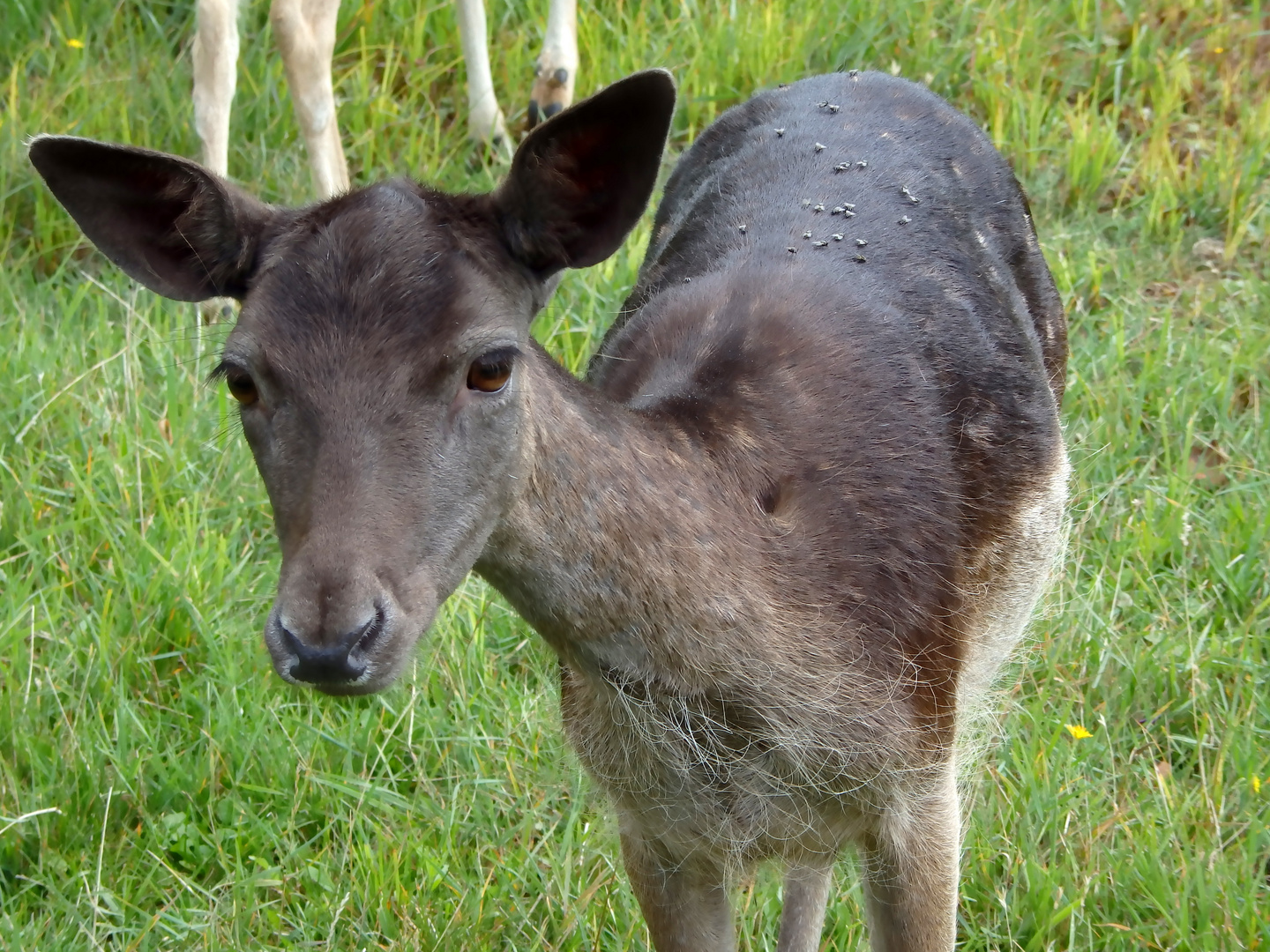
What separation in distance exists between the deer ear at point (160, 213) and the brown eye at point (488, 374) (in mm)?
465

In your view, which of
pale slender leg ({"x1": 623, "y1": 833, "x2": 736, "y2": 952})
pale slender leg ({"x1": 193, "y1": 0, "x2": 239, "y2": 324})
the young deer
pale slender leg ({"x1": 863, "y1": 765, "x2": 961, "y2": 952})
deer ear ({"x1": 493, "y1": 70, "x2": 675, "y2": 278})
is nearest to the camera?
the young deer

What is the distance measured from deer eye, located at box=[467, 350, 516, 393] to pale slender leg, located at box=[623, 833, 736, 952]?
113 cm

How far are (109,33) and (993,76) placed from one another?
3.70 metres

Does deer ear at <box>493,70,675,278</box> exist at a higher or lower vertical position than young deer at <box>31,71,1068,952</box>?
higher

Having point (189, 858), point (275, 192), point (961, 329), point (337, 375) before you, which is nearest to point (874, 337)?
point (961, 329)

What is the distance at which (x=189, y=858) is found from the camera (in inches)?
156

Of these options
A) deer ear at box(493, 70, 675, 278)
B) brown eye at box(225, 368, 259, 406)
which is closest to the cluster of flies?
deer ear at box(493, 70, 675, 278)

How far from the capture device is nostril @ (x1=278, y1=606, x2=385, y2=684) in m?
2.32

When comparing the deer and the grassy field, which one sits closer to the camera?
the grassy field

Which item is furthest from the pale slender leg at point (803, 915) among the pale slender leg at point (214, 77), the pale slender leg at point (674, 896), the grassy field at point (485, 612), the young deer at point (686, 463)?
the pale slender leg at point (214, 77)

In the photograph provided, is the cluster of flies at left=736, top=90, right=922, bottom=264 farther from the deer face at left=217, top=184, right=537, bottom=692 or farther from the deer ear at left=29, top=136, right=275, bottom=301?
the deer ear at left=29, top=136, right=275, bottom=301

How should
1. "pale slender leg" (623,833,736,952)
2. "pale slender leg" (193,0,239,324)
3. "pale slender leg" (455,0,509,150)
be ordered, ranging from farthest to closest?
"pale slender leg" (455,0,509,150)
"pale slender leg" (193,0,239,324)
"pale slender leg" (623,833,736,952)

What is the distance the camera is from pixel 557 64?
21.2ft

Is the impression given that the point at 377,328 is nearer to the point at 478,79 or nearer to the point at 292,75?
the point at 292,75
